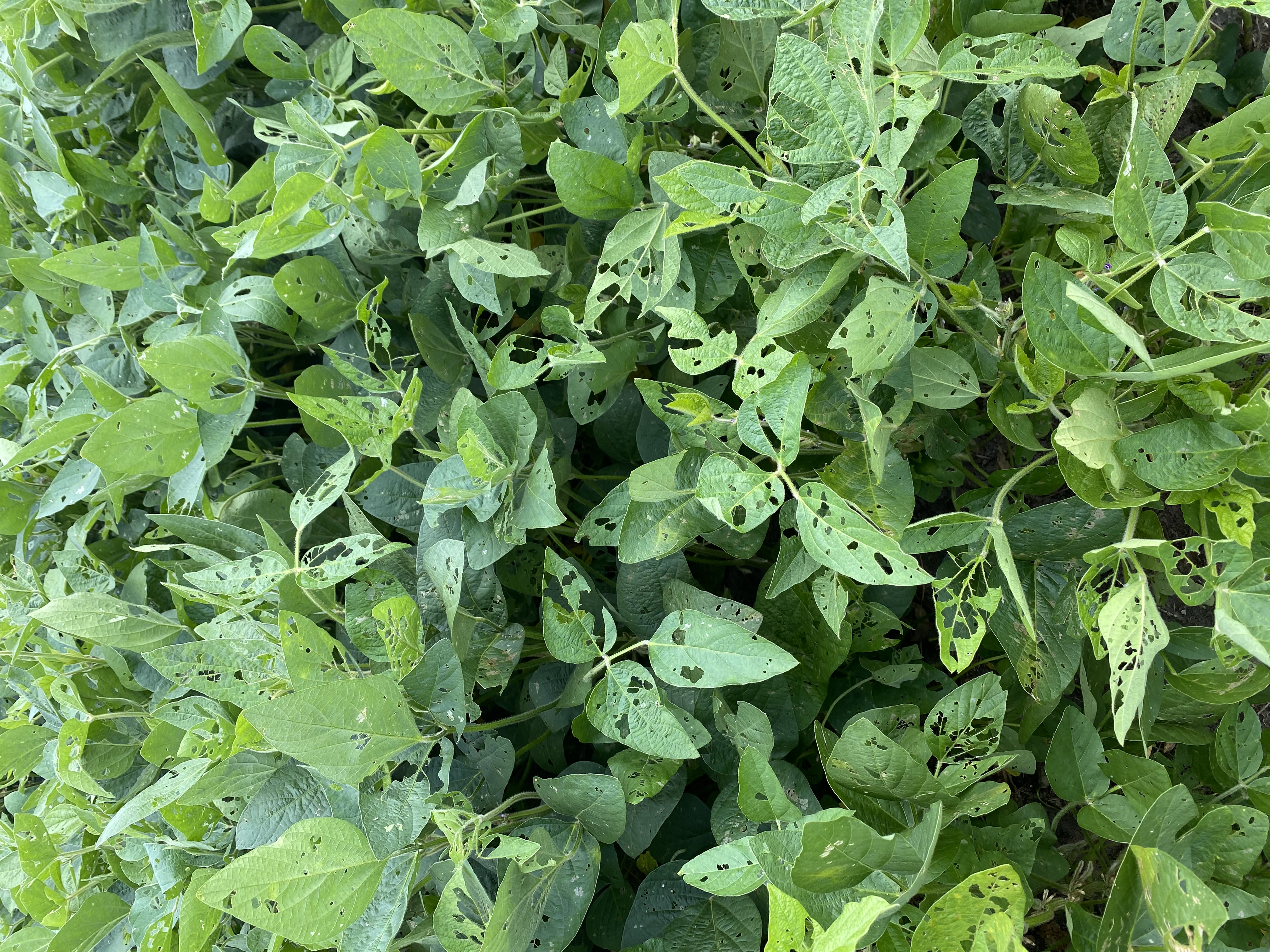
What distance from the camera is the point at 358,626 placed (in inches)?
34.4

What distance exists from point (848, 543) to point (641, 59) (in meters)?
0.44

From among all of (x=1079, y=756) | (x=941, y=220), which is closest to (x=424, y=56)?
(x=941, y=220)

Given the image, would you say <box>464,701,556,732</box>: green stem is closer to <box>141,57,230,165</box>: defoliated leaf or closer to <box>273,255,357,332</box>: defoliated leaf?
<box>273,255,357,332</box>: defoliated leaf

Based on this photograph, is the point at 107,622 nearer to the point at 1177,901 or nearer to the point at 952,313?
the point at 952,313

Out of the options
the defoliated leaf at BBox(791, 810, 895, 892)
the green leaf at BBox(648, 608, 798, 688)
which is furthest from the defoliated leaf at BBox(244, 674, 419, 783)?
the defoliated leaf at BBox(791, 810, 895, 892)

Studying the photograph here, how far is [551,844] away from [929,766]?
1.33 ft

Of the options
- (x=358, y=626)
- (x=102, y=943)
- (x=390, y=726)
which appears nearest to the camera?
(x=390, y=726)

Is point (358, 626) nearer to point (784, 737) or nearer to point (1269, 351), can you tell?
point (784, 737)

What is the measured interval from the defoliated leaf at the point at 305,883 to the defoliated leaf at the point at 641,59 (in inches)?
27.7

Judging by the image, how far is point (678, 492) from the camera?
2.53 ft

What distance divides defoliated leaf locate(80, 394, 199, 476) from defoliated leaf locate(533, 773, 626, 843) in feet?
2.04

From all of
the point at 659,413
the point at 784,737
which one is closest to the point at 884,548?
the point at 659,413

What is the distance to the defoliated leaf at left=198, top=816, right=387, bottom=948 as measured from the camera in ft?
2.40

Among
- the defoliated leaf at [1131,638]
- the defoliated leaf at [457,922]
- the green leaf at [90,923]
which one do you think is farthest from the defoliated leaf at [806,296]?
the green leaf at [90,923]
